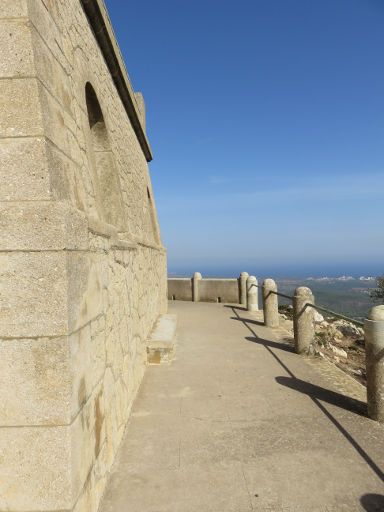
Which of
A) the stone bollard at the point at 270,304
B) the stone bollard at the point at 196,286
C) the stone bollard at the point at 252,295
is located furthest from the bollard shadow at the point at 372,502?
the stone bollard at the point at 196,286

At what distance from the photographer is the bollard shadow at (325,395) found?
443 centimetres

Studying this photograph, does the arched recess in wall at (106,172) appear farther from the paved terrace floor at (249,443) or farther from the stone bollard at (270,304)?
the stone bollard at (270,304)

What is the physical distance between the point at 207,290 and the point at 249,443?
469 inches

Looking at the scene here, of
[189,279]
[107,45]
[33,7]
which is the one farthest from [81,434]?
[189,279]

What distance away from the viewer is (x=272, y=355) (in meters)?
6.86

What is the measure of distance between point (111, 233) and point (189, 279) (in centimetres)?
1265

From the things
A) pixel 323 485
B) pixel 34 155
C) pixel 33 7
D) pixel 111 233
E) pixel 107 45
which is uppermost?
pixel 107 45

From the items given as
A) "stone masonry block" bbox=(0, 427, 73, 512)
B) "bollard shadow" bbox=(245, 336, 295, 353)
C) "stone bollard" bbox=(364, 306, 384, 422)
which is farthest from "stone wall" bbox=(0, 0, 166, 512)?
"bollard shadow" bbox=(245, 336, 295, 353)

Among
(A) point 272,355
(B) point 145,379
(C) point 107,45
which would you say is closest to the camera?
(C) point 107,45

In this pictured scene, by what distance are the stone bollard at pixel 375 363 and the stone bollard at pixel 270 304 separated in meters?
5.39

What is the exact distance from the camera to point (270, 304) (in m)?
9.62

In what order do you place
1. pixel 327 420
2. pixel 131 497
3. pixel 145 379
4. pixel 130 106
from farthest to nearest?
pixel 130 106 → pixel 145 379 → pixel 327 420 → pixel 131 497

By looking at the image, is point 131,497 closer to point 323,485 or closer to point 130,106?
point 323,485

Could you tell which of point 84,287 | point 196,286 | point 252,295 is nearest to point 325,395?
point 84,287
